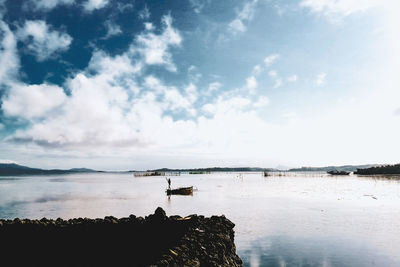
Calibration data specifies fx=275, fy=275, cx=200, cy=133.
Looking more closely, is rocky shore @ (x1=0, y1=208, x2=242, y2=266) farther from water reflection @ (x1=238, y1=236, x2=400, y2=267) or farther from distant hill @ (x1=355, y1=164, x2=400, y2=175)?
distant hill @ (x1=355, y1=164, x2=400, y2=175)

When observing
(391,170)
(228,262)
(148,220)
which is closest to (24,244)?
(148,220)

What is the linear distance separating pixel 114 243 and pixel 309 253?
33.9ft

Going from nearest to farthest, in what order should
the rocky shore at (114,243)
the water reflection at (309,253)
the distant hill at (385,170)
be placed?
the rocky shore at (114,243) → the water reflection at (309,253) → the distant hill at (385,170)

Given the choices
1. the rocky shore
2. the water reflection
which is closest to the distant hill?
the water reflection

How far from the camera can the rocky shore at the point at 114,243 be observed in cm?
1020

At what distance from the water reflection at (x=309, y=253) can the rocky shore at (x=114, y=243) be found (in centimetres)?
201

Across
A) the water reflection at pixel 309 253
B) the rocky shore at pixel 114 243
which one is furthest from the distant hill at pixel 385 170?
the rocky shore at pixel 114 243

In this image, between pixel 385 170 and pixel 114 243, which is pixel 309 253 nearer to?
pixel 114 243

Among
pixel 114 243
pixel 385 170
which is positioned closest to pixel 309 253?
pixel 114 243

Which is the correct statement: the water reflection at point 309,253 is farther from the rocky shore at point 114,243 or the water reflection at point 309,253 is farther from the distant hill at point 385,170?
the distant hill at point 385,170

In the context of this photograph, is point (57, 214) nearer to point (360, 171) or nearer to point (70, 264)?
point (70, 264)

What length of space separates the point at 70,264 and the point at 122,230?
8.39 ft

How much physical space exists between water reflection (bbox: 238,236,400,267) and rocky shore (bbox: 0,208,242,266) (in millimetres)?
2010

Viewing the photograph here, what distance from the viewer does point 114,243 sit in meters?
11.5
